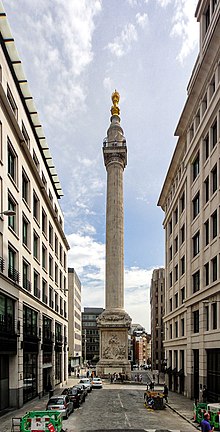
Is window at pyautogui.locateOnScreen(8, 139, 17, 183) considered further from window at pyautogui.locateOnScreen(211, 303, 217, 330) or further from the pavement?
window at pyautogui.locateOnScreen(211, 303, 217, 330)

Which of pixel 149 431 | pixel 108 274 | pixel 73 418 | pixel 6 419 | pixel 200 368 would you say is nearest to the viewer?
pixel 149 431

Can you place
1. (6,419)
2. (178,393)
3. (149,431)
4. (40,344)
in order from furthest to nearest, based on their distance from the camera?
(178,393) < (40,344) < (6,419) < (149,431)

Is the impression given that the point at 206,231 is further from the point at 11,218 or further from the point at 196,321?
the point at 11,218

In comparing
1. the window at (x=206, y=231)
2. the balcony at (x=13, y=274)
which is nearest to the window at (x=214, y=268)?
the window at (x=206, y=231)

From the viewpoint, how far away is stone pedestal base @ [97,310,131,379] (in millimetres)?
72438

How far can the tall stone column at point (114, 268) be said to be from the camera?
72750 mm

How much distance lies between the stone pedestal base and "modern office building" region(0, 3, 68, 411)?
49.1 feet

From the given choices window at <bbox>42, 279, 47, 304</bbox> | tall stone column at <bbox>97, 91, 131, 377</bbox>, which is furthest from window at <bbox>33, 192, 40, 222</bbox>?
tall stone column at <bbox>97, 91, 131, 377</bbox>

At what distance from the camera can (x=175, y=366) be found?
55.5 metres

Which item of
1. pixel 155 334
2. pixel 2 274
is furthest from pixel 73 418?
pixel 155 334

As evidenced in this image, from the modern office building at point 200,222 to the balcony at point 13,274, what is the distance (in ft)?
45.0

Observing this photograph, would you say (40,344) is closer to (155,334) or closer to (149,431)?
(149,431)

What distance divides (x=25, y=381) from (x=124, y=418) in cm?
1053

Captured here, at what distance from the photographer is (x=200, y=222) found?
3994 centimetres
